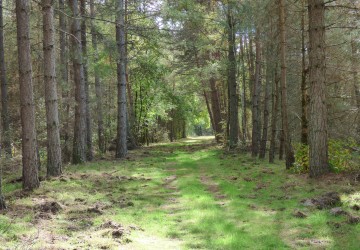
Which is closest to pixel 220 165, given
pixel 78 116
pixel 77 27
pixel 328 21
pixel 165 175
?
pixel 165 175

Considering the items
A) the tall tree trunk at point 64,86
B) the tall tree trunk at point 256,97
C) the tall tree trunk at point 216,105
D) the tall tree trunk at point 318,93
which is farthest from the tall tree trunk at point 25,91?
the tall tree trunk at point 216,105

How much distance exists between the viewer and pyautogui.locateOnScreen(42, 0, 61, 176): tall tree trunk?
1113 cm

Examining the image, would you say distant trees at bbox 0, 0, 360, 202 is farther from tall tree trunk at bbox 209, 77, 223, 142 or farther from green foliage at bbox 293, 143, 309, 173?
green foliage at bbox 293, 143, 309, 173

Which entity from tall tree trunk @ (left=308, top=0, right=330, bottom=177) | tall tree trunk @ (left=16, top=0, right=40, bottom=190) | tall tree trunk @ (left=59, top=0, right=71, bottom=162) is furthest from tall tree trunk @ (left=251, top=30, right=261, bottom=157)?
tall tree trunk @ (left=16, top=0, right=40, bottom=190)

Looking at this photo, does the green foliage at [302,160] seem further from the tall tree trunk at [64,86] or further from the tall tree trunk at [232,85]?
the tall tree trunk at [64,86]

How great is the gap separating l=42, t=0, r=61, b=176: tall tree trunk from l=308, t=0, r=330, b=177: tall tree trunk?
302 inches

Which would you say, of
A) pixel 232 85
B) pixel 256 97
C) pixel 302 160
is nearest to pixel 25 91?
pixel 302 160

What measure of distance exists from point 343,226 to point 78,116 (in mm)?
11694

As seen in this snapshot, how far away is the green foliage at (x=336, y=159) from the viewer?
1068 centimetres

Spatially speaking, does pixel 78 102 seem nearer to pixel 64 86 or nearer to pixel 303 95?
pixel 64 86

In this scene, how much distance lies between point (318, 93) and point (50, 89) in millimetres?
7940

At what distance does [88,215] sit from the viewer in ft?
25.0

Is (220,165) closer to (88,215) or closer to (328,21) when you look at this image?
(328,21)

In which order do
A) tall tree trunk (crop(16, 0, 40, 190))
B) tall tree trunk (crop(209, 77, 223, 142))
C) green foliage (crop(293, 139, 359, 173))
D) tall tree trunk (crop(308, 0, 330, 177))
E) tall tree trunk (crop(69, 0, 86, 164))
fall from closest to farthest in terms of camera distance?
tall tree trunk (crop(16, 0, 40, 190)) < tall tree trunk (crop(308, 0, 330, 177)) < green foliage (crop(293, 139, 359, 173)) < tall tree trunk (crop(69, 0, 86, 164)) < tall tree trunk (crop(209, 77, 223, 142))
